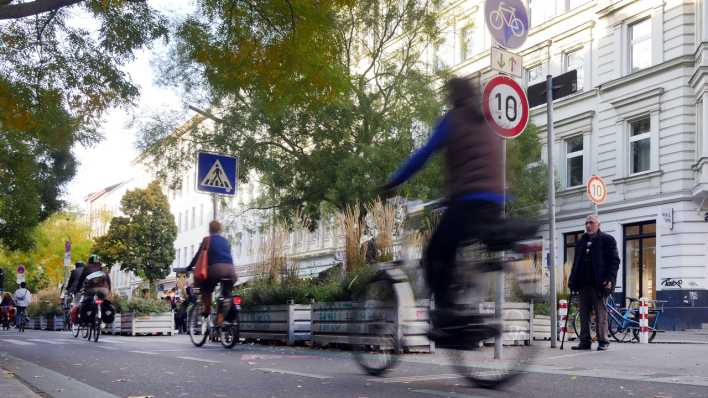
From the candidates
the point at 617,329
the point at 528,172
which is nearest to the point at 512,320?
the point at 617,329

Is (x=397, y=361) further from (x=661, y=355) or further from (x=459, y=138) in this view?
(x=661, y=355)

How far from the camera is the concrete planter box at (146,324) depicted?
74.2 ft

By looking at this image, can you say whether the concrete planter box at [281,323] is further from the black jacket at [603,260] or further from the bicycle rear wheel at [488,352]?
the bicycle rear wheel at [488,352]

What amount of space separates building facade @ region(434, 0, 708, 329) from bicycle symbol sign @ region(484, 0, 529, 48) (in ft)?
47.4

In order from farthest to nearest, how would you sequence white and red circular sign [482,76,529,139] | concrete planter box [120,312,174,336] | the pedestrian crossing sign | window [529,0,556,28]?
1. window [529,0,556,28]
2. concrete planter box [120,312,174,336]
3. the pedestrian crossing sign
4. white and red circular sign [482,76,529,139]

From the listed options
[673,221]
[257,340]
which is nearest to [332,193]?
[673,221]

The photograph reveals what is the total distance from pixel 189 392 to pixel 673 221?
984 inches

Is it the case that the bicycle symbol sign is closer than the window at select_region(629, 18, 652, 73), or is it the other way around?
the bicycle symbol sign

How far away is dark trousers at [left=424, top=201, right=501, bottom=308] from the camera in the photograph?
6348 millimetres

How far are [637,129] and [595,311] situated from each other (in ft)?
67.1

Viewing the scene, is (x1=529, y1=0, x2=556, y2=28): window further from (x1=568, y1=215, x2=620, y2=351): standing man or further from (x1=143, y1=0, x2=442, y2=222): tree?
(x1=568, y1=215, x2=620, y2=351): standing man

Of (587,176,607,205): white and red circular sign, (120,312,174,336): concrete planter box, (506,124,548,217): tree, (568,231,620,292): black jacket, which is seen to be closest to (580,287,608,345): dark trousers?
(568,231,620,292): black jacket

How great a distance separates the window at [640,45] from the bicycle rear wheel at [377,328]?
1031 inches

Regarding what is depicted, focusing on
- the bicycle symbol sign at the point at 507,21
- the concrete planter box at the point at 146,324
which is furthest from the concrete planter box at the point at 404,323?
the concrete planter box at the point at 146,324
